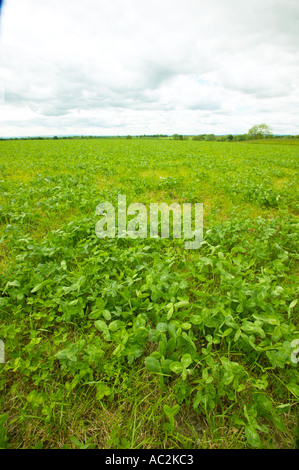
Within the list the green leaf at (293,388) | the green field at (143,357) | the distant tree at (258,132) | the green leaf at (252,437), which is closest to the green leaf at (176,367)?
the green field at (143,357)

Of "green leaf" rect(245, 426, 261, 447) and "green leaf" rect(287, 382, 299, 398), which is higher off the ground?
"green leaf" rect(287, 382, 299, 398)

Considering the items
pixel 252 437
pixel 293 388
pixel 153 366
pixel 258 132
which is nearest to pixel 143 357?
pixel 153 366

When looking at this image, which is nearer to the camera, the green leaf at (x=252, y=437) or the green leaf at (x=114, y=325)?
the green leaf at (x=252, y=437)

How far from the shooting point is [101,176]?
Result: 8.80 metres

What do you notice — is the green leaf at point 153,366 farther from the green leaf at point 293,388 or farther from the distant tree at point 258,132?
the distant tree at point 258,132

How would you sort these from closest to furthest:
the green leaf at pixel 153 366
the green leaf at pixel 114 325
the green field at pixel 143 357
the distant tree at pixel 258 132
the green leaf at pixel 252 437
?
the green leaf at pixel 252 437, the green field at pixel 143 357, the green leaf at pixel 153 366, the green leaf at pixel 114 325, the distant tree at pixel 258 132

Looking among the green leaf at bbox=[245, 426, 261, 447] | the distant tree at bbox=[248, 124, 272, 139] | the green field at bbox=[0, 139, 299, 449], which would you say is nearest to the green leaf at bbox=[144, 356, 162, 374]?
the green field at bbox=[0, 139, 299, 449]

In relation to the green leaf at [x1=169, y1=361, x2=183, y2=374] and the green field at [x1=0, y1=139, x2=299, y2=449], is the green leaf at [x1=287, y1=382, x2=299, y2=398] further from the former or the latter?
the green leaf at [x1=169, y1=361, x2=183, y2=374]

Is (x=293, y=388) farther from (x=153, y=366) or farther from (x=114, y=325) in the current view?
(x=114, y=325)

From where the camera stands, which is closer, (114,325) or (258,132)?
(114,325)

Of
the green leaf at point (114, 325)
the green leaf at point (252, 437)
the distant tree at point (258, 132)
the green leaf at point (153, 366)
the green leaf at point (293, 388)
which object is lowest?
the green leaf at point (252, 437)

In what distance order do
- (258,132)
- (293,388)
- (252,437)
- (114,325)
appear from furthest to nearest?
(258,132) → (114,325) → (293,388) → (252,437)
